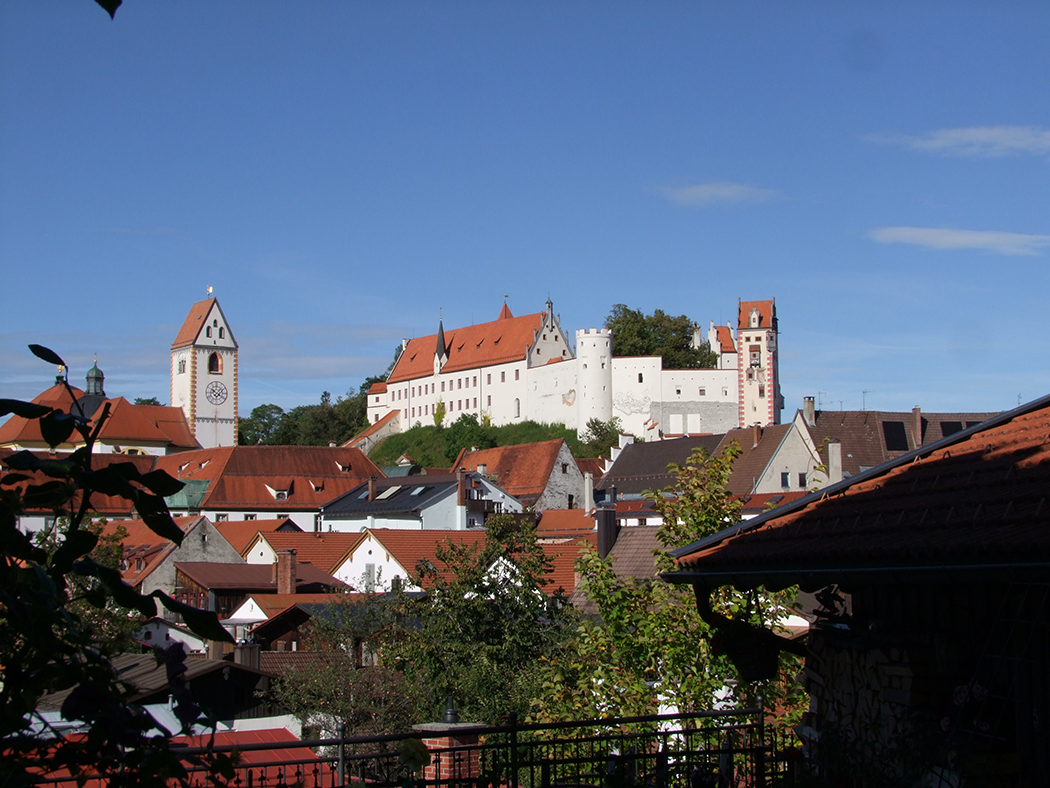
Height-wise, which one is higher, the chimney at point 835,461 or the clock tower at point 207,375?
the clock tower at point 207,375

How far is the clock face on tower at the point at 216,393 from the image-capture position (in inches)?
4734

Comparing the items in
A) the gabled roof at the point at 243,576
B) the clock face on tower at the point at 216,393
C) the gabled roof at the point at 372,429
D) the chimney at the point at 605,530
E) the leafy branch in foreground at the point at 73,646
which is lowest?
the gabled roof at the point at 243,576

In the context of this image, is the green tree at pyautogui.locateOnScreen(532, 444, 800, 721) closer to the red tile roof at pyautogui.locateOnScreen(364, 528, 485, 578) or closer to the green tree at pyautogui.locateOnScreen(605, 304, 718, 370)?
the red tile roof at pyautogui.locateOnScreen(364, 528, 485, 578)

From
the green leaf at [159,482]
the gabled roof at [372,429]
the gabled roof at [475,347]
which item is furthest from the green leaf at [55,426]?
the gabled roof at [372,429]

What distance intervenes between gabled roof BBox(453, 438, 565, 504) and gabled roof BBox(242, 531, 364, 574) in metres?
24.8

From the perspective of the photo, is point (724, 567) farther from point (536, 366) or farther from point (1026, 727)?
point (536, 366)

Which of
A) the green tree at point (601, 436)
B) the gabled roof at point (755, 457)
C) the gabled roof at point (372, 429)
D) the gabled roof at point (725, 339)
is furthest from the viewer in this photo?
the gabled roof at point (725, 339)

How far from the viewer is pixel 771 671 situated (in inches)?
272

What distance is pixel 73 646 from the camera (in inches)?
100

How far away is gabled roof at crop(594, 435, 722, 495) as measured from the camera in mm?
76875

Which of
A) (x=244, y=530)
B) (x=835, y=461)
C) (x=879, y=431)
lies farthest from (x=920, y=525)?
(x=879, y=431)

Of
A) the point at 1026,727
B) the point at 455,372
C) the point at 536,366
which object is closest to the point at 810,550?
the point at 1026,727

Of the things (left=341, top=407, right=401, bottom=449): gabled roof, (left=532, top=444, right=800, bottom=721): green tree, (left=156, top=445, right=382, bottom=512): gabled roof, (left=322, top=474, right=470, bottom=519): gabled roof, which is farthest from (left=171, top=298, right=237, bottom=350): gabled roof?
(left=532, top=444, right=800, bottom=721): green tree

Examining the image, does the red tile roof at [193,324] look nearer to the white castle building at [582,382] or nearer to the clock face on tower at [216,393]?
the clock face on tower at [216,393]
